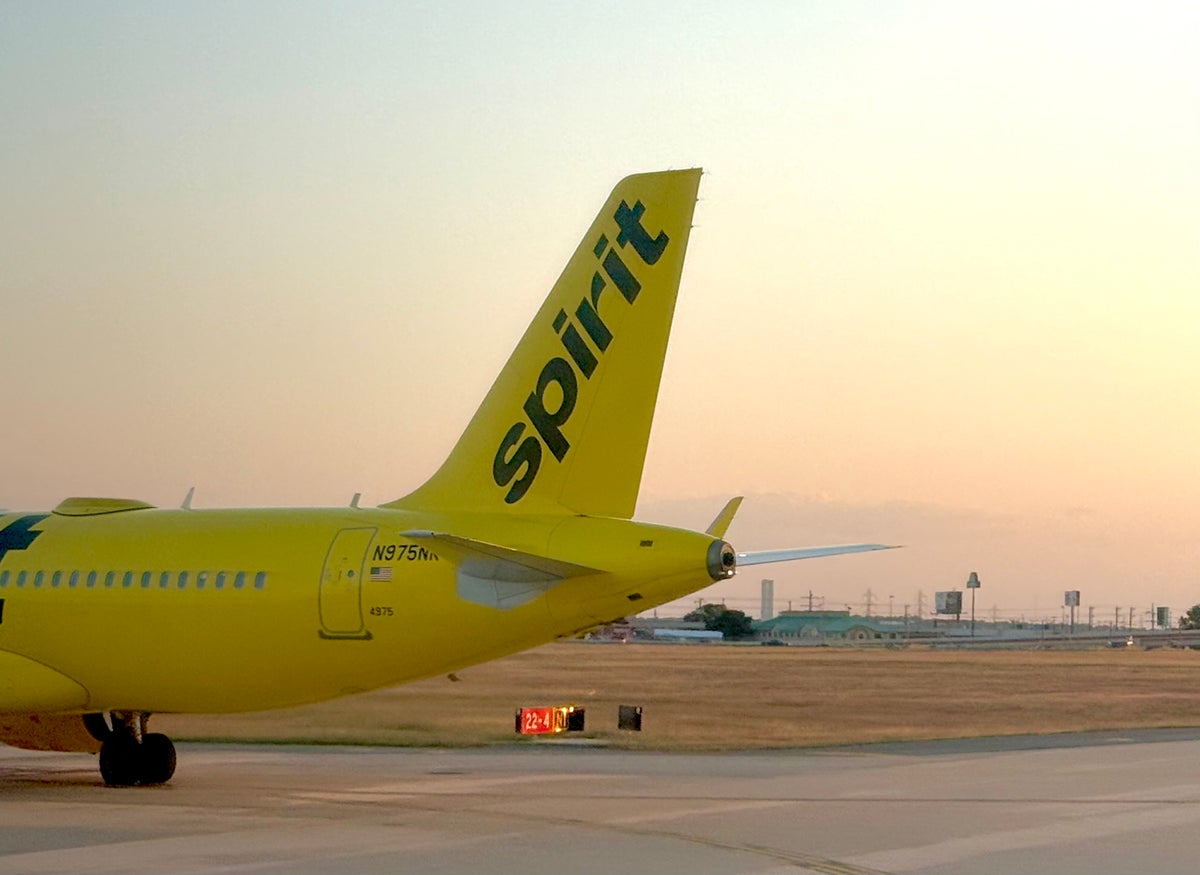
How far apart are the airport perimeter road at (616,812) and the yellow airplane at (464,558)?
1891mm

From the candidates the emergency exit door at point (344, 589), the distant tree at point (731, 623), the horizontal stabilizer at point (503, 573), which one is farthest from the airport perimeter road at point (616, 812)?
the distant tree at point (731, 623)

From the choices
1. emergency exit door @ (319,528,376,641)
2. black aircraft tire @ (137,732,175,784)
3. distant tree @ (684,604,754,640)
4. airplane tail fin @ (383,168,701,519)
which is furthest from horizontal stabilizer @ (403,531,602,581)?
distant tree @ (684,604,754,640)

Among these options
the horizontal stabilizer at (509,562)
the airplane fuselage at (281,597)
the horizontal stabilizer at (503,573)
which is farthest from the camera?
the airplane fuselage at (281,597)

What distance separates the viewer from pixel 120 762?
89.9ft

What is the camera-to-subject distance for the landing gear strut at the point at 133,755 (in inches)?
1075

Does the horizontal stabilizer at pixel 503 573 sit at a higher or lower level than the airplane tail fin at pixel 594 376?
lower

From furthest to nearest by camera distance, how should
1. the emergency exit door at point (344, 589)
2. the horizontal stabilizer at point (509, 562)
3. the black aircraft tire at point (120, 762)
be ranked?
the black aircraft tire at point (120, 762), the emergency exit door at point (344, 589), the horizontal stabilizer at point (509, 562)

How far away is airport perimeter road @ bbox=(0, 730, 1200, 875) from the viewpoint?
1762 cm

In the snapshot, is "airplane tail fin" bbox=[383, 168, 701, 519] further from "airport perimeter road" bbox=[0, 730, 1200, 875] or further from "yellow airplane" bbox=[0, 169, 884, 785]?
"airport perimeter road" bbox=[0, 730, 1200, 875]

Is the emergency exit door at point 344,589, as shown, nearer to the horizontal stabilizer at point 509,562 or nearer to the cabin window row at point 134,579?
the cabin window row at point 134,579

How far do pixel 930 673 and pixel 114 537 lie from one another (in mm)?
52477

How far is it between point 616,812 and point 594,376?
5739mm

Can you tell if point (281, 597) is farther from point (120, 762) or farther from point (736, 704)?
point (736, 704)

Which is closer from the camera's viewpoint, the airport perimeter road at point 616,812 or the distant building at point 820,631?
the airport perimeter road at point 616,812
